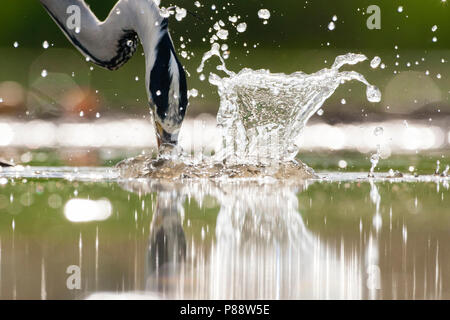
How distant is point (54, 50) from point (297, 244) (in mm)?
12951

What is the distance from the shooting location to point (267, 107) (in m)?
4.47

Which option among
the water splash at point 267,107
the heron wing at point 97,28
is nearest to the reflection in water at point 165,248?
the heron wing at point 97,28

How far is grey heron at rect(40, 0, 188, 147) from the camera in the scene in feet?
12.0

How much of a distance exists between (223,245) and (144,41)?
2.11m

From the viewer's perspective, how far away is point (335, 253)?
1622 millimetres

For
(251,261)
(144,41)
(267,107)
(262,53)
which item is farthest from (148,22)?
(262,53)

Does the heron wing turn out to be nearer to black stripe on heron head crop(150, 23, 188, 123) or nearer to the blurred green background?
black stripe on heron head crop(150, 23, 188, 123)

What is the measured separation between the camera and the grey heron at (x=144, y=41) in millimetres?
3670

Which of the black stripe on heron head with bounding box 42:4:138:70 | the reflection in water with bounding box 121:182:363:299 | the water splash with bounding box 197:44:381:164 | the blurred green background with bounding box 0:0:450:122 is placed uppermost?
the blurred green background with bounding box 0:0:450:122

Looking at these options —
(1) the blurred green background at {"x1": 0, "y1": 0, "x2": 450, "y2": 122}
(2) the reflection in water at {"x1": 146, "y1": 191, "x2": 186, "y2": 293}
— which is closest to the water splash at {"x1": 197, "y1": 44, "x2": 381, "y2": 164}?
(2) the reflection in water at {"x1": 146, "y1": 191, "x2": 186, "y2": 293}

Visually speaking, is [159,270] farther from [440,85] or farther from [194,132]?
[440,85]

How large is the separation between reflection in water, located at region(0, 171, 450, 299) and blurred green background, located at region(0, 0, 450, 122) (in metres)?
8.99

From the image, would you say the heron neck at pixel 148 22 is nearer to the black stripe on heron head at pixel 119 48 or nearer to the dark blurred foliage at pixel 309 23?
the black stripe on heron head at pixel 119 48

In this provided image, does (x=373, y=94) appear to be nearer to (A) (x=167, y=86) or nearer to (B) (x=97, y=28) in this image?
(A) (x=167, y=86)
